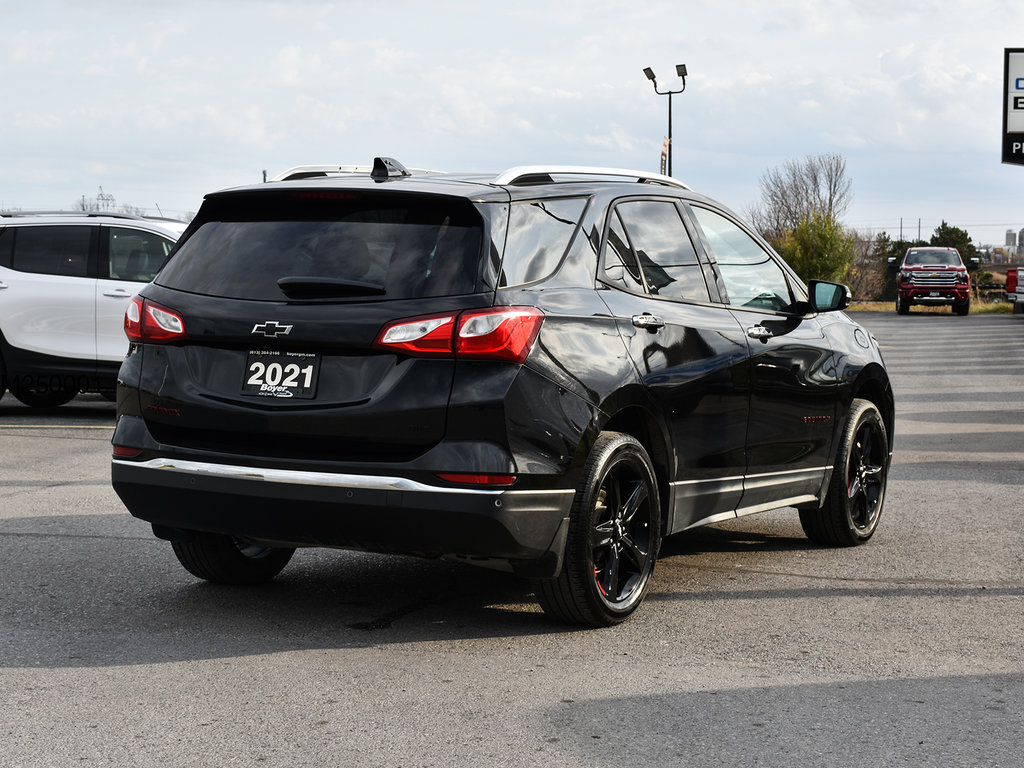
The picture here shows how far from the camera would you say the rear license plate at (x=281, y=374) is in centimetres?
501

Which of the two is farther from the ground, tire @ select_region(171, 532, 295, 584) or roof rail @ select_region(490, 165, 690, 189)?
roof rail @ select_region(490, 165, 690, 189)

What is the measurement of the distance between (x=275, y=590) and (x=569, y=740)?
2376 mm

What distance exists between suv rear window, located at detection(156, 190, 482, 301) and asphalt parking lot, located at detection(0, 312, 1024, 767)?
1323 mm

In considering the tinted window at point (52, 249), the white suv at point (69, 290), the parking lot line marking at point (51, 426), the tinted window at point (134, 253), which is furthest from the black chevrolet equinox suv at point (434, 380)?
the tinted window at point (52, 249)

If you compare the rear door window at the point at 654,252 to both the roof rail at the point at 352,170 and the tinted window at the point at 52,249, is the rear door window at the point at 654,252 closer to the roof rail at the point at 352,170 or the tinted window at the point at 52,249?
the roof rail at the point at 352,170

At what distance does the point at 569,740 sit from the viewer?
409 centimetres

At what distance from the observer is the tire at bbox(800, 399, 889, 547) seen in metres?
7.28

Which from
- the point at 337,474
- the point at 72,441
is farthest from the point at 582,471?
the point at 72,441

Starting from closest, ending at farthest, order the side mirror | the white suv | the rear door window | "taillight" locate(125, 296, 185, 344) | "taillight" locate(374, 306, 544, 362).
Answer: "taillight" locate(374, 306, 544, 362) → "taillight" locate(125, 296, 185, 344) → the rear door window → the side mirror → the white suv

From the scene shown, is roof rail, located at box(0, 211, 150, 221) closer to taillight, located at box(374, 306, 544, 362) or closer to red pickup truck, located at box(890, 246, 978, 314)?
taillight, located at box(374, 306, 544, 362)

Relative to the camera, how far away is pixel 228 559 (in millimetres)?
6062

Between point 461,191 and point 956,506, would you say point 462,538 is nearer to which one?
point 461,191

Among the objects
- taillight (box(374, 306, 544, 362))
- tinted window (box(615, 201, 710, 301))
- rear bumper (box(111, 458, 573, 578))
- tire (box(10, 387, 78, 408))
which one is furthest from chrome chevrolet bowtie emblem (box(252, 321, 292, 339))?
tire (box(10, 387, 78, 408))

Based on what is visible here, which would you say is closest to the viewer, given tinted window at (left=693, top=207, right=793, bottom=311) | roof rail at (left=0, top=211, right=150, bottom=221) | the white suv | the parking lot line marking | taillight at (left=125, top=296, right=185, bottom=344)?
taillight at (left=125, top=296, right=185, bottom=344)
